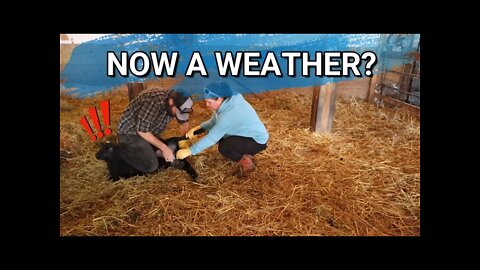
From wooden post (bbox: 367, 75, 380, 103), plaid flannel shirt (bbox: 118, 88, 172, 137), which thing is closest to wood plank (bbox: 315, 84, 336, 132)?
wooden post (bbox: 367, 75, 380, 103)

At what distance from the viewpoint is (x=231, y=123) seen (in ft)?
6.42

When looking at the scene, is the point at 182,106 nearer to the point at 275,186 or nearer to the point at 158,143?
the point at 158,143

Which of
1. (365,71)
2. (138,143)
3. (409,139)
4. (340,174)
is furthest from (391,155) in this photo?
(138,143)

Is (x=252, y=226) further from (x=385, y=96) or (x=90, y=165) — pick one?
(x=385, y=96)

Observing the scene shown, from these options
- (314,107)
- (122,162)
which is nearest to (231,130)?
(314,107)

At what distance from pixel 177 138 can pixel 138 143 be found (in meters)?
0.22

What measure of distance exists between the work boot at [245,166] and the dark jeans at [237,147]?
24mm

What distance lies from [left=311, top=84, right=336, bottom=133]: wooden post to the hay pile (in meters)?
0.04

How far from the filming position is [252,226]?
1852 millimetres

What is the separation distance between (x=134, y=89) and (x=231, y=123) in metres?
0.57

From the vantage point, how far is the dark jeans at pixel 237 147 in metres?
2.03

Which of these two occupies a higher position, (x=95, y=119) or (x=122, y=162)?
(x=95, y=119)

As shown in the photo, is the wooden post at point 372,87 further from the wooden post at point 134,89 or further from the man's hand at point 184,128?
the wooden post at point 134,89

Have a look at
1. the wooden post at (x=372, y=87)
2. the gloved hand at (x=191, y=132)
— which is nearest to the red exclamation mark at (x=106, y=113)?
the gloved hand at (x=191, y=132)
